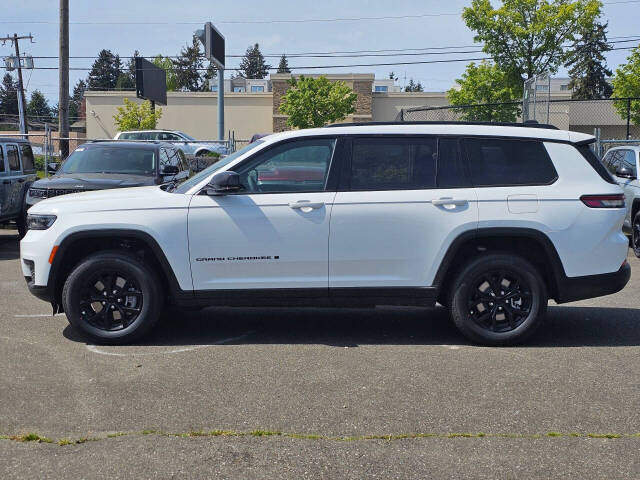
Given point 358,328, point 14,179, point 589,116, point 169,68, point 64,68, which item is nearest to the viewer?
point 358,328

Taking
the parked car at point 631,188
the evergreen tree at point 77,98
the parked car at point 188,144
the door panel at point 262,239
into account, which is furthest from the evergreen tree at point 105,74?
the door panel at point 262,239

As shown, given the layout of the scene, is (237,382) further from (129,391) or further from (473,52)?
(473,52)

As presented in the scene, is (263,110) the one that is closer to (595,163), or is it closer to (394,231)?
(595,163)

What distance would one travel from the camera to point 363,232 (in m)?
6.09

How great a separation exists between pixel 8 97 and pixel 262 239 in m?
133

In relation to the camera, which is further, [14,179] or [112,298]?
[14,179]

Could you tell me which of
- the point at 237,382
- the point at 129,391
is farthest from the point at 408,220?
the point at 129,391

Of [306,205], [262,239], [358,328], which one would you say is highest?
[306,205]

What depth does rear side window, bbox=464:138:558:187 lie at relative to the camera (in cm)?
625

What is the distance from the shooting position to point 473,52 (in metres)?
48.9

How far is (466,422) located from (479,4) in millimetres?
41972

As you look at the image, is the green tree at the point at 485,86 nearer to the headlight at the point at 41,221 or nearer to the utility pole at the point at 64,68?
the utility pole at the point at 64,68

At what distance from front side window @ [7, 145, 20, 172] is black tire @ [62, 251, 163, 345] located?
8010mm

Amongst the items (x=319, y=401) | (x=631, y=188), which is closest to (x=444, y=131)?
(x=319, y=401)
